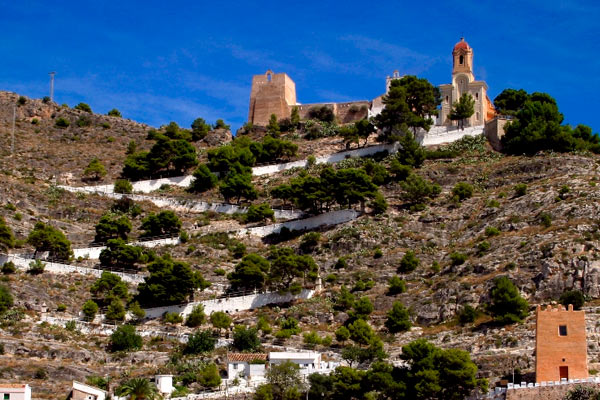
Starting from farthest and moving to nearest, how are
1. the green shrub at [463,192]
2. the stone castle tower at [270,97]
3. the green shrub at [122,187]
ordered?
the stone castle tower at [270,97]
the green shrub at [122,187]
the green shrub at [463,192]

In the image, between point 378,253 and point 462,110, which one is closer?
point 378,253

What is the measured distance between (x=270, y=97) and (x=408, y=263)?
45.7 m

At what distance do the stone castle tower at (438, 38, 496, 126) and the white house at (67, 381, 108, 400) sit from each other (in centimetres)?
4804

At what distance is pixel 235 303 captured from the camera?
220 ft

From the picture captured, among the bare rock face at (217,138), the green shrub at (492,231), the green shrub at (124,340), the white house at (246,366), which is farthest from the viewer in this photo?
the bare rock face at (217,138)

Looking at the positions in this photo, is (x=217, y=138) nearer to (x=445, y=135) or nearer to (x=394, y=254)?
(x=445, y=135)

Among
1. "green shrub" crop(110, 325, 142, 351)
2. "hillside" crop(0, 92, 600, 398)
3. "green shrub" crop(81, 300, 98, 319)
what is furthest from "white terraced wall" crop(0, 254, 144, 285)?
"green shrub" crop(110, 325, 142, 351)

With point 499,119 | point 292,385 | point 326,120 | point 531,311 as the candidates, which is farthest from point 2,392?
point 326,120

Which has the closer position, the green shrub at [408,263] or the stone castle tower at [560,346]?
the stone castle tower at [560,346]

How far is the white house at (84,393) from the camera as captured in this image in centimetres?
5231

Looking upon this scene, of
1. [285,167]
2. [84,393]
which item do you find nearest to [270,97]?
[285,167]

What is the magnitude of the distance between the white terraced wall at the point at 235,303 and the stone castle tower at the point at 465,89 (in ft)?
101

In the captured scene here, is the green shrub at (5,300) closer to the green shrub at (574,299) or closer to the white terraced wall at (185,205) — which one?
the white terraced wall at (185,205)

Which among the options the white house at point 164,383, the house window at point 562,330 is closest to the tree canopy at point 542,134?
the house window at point 562,330
